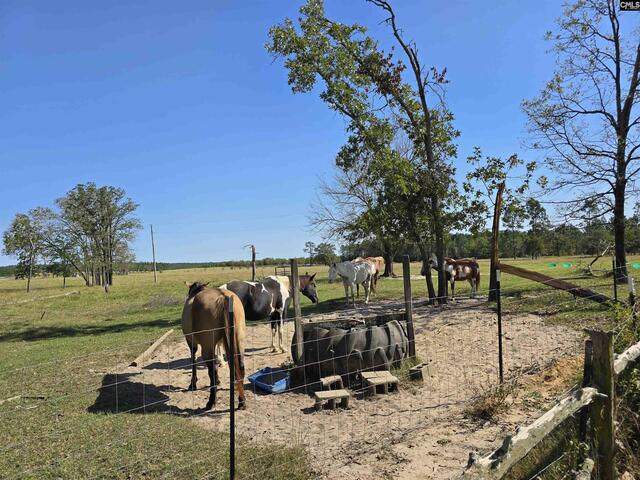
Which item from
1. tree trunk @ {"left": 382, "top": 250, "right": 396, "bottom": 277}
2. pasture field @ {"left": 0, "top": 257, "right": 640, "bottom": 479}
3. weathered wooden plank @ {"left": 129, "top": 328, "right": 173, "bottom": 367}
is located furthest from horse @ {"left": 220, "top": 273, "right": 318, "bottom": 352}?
tree trunk @ {"left": 382, "top": 250, "right": 396, "bottom": 277}

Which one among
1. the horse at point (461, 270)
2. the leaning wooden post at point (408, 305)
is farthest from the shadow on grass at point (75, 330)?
the horse at point (461, 270)

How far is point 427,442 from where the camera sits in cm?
498

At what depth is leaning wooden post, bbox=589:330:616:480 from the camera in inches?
129

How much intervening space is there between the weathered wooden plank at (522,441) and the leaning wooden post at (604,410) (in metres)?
0.13

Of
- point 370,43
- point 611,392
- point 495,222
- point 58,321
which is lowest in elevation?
point 58,321

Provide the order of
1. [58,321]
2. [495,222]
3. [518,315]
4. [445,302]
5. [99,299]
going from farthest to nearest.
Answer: [99,299] < [58,321] < [445,302] < [495,222] < [518,315]

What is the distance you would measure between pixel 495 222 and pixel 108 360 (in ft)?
38.9

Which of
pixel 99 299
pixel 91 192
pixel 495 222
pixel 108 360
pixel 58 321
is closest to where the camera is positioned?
pixel 108 360

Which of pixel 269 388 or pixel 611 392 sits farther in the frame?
pixel 269 388

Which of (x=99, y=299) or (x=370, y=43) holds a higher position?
(x=370, y=43)

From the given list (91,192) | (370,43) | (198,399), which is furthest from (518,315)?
(91,192)

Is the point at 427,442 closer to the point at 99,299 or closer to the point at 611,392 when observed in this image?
the point at 611,392

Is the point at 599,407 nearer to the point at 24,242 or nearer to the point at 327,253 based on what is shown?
the point at 327,253

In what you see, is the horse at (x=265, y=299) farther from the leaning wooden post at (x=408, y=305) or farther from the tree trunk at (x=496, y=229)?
the tree trunk at (x=496, y=229)
